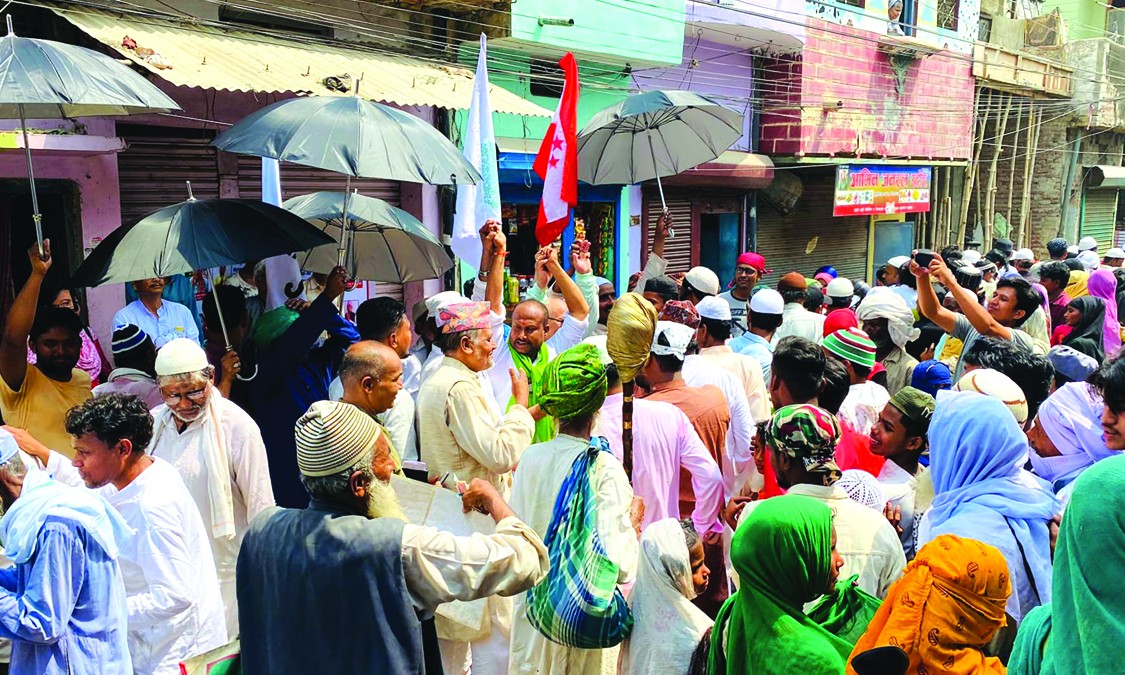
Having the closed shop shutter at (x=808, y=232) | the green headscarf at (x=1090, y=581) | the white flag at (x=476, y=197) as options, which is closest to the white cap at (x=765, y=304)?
the white flag at (x=476, y=197)

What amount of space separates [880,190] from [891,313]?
12.6m

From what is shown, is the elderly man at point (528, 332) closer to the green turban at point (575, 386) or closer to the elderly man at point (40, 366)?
the green turban at point (575, 386)

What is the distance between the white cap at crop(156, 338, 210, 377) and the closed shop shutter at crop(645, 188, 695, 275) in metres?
10.6

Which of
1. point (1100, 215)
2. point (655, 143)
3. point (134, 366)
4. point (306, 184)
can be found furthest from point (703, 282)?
point (1100, 215)

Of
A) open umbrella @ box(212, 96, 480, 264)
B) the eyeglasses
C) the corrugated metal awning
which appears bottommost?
the eyeglasses

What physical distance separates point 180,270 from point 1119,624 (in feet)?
12.7

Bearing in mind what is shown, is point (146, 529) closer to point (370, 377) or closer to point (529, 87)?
point (370, 377)

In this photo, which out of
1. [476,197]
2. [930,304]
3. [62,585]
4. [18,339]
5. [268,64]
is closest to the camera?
[62,585]

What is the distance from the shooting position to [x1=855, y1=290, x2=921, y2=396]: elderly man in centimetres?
543

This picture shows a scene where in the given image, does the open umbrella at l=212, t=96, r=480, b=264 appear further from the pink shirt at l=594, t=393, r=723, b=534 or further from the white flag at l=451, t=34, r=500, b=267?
the pink shirt at l=594, t=393, r=723, b=534

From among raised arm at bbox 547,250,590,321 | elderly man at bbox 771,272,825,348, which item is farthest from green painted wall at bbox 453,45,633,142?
raised arm at bbox 547,250,590,321

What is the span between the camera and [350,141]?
13.8 ft

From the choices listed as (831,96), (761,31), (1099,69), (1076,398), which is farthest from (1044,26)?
(1076,398)

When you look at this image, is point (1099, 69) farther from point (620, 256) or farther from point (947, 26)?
point (620, 256)
